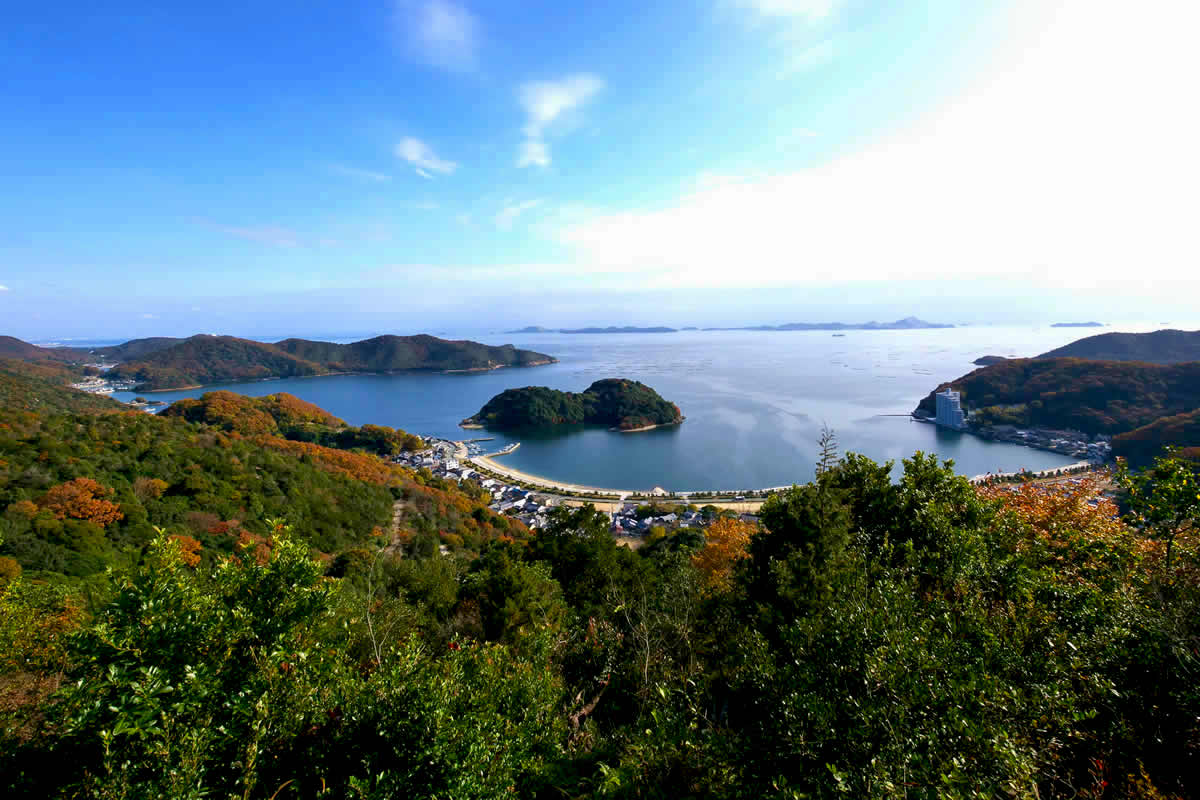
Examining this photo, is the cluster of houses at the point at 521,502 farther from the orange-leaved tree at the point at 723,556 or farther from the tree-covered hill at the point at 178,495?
the orange-leaved tree at the point at 723,556

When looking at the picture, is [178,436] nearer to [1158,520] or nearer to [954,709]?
[954,709]

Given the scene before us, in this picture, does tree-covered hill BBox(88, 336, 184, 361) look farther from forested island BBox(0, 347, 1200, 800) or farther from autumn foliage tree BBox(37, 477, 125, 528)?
forested island BBox(0, 347, 1200, 800)

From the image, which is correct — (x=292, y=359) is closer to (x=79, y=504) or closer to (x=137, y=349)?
(x=137, y=349)

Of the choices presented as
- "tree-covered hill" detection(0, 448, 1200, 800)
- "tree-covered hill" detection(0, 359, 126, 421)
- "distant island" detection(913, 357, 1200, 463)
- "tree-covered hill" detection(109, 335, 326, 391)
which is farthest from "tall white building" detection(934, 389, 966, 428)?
"tree-covered hill" detection(109, 335, 326, 391)

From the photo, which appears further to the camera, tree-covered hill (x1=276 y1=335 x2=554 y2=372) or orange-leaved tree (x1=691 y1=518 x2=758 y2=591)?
tree-covered hill (x1=276 y1=335 x2=554 y2=372)

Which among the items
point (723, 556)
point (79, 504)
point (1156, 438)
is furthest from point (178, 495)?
point (1156, 438)

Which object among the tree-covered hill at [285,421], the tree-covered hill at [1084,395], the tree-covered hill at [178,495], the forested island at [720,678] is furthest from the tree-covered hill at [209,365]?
the tree-covered hill at [1084,395]

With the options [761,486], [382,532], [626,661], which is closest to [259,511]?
[382,532]
